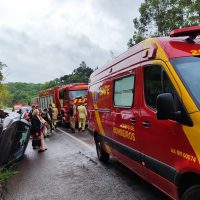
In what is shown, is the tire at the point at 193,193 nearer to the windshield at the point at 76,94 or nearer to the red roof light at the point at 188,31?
the red roof light at the point at 188,31

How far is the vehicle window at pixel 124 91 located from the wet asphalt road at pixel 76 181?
4.97 feet

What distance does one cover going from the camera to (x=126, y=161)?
23.5 feet

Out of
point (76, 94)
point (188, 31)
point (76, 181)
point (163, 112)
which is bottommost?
point (76, 181)

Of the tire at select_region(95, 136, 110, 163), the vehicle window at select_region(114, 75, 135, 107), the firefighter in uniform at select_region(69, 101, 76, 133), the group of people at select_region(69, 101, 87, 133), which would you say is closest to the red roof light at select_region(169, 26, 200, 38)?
the vehicle window at select_region(114, 75, 135, 107)

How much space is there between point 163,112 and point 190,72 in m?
0.69

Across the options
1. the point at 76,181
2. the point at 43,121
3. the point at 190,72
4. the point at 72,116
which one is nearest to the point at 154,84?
the point at 190,72

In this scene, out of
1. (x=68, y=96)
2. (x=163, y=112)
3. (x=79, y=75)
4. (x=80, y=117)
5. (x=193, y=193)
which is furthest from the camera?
(x=79, y=75)

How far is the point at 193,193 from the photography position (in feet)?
14.4

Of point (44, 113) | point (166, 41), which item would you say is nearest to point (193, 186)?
point (166, 41)

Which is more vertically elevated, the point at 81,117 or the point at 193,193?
the point at 81,117

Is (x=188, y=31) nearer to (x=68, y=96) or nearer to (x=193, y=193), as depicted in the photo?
(x=193, y=193)

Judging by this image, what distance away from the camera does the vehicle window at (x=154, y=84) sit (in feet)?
16.7

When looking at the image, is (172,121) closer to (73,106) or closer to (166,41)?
(166,41)

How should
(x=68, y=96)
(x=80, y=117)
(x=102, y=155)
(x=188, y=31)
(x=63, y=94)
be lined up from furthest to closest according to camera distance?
(x=63, y=94), (x=68, y=96), (x=80, y=117), (x=102, y=155), (x=188, y=31)
